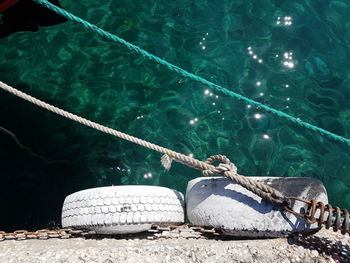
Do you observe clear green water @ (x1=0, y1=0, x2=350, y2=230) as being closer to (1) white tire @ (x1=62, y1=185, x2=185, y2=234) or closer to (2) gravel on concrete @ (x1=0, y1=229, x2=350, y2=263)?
(1) white tire @ (x1=62, y1=185, x2=185, y2=234)

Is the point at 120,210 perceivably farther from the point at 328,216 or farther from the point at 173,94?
the point at 173,94

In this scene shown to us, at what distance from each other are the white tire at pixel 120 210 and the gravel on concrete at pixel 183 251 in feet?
0.51

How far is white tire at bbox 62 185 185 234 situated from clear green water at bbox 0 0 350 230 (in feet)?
4.77

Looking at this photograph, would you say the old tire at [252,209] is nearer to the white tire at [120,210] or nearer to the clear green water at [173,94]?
the white tire at [120,210]

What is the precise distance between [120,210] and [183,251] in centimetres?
65

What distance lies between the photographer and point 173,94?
516cm

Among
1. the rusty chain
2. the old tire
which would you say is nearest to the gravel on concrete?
the old tire

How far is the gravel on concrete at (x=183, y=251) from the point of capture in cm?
261

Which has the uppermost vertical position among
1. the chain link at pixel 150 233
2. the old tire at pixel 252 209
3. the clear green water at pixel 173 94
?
the clear green water at pixel 173 94

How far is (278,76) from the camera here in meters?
5.19

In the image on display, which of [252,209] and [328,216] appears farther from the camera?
[252,209]

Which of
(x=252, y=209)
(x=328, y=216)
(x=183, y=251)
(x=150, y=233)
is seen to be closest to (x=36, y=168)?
(x=150, y=233)

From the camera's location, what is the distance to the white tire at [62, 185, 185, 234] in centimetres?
296

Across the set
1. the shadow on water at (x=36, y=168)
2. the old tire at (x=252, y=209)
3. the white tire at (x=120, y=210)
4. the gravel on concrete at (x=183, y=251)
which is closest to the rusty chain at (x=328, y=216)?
the old tire at (x=252, y=209)
